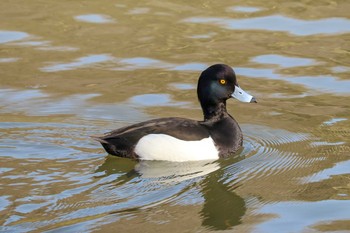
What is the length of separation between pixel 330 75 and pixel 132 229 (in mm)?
4995

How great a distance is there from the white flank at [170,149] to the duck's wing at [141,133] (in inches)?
1.8

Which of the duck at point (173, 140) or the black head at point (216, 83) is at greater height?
the black head at point (216, 83)

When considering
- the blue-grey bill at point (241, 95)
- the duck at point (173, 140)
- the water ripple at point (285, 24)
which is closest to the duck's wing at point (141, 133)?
the duck at point (173, 140)

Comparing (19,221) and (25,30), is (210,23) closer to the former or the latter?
(25,30)

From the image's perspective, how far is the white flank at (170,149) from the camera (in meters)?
8.84

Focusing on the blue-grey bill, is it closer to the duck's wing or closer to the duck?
the duck

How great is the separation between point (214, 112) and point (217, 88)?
0.24 meters

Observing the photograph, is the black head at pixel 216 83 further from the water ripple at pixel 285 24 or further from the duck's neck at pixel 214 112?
the water ripple at pixel 285 24

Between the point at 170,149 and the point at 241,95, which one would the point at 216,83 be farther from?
the point at 170,149

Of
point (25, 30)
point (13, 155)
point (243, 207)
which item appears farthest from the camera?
point (25, 30)

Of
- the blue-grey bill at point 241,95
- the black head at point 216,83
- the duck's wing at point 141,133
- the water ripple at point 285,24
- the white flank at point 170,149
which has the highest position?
the water ripple at point 285,24

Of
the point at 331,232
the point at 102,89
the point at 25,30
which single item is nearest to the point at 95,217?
the point at 331,232

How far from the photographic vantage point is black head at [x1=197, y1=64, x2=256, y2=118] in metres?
9.34

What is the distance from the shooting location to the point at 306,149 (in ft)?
29.5
